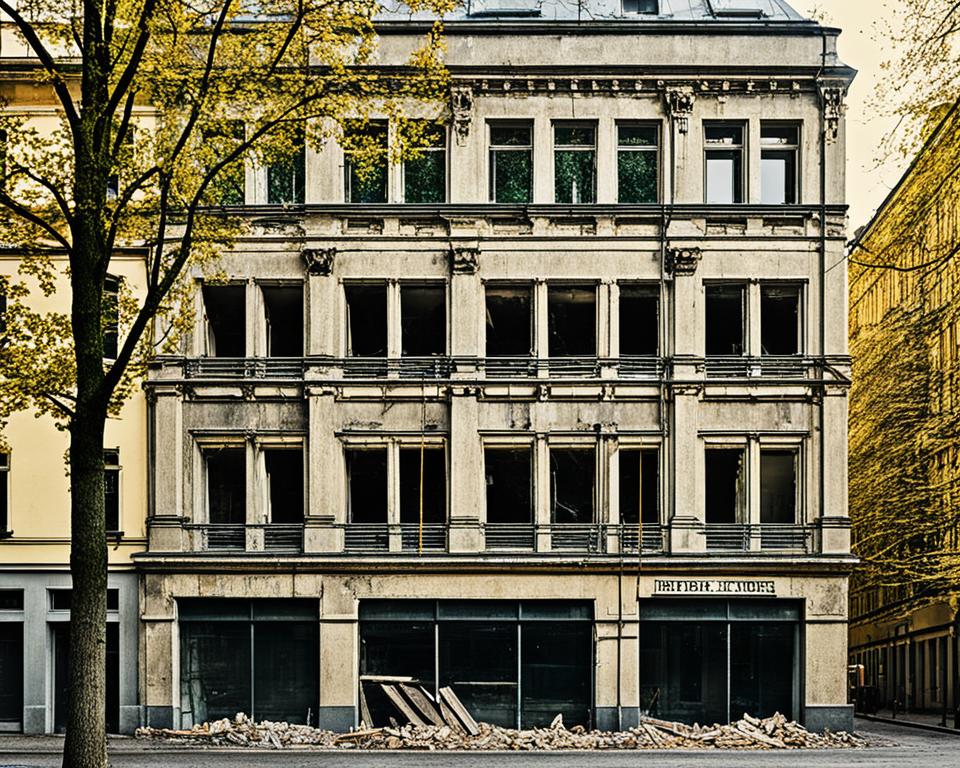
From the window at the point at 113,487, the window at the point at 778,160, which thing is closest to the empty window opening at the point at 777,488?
the window at the point at 778,160

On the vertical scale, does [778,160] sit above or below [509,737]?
above

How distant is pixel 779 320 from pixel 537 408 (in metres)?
6.54

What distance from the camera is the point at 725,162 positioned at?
34844 millimetres

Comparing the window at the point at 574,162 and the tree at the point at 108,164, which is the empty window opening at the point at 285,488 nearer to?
the window at the point at 574,162

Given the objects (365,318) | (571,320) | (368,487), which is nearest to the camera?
(368,487)

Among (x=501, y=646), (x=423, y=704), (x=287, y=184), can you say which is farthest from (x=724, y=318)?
(x=423, y=704)

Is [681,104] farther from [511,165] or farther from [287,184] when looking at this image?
[287,184]

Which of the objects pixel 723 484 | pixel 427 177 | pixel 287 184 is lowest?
pixel 723 484

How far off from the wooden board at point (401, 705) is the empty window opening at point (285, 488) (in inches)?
188

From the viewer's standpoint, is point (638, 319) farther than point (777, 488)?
Yes

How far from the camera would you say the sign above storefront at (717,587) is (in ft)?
109

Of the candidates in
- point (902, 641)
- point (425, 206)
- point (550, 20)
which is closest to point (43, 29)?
point (425, 206)

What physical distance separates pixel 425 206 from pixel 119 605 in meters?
12.5

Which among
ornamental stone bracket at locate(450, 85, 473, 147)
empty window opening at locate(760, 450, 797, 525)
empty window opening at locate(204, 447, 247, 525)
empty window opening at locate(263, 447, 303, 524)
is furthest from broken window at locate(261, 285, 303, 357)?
empty window opening at locate(760, 450, 797, 525)
